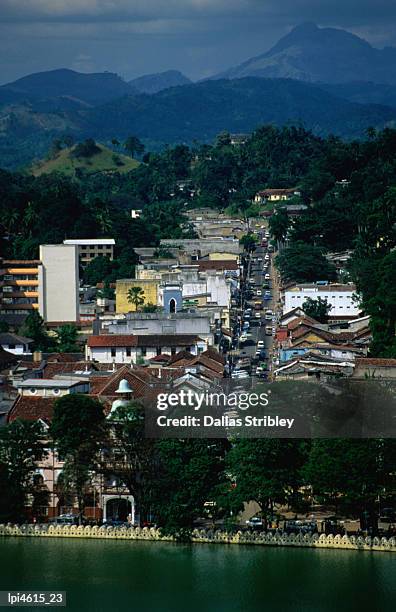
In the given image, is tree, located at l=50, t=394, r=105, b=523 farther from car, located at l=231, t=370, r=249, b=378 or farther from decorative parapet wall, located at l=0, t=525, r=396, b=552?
car, located at l=231, t=370, r=249, b=378

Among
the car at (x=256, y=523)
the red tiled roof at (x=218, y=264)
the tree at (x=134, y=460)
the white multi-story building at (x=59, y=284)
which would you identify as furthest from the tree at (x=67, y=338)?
the car at (x=256, y=523)

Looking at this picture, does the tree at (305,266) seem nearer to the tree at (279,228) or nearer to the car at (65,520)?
the tree at (279,228)

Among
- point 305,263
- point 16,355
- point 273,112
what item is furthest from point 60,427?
point 273,112

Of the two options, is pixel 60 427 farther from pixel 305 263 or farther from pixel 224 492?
pixel 305 263

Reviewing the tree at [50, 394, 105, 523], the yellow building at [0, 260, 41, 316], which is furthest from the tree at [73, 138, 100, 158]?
the tree at [50, 394, 105, 523]

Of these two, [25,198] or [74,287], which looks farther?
[25,198]

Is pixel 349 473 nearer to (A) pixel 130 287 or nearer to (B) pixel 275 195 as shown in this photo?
(A) pixel 130 287
